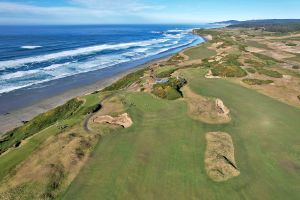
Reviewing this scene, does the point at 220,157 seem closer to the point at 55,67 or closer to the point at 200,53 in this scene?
the point at 55,67

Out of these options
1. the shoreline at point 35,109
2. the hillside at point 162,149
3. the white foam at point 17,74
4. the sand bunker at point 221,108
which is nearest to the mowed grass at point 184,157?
the hillside at point 162,149

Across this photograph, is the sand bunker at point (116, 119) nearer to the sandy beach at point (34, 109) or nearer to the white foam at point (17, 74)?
the sandy beach at point (34, 109)

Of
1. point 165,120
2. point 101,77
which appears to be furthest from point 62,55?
point 165,120

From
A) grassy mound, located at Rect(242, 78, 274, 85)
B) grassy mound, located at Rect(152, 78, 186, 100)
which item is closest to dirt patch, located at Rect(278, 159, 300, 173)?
grassy mound, located at Rect(152, 78, 186, 100)

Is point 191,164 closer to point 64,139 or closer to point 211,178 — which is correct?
point 211,178

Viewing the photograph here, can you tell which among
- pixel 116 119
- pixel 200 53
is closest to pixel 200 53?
pixel 200 53

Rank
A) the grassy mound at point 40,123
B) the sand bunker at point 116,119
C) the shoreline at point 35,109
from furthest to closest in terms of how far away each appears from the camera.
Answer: the shoreline at point 35,109 < the grassy mound at point 40,123 < the sand bunker at point 116,119
